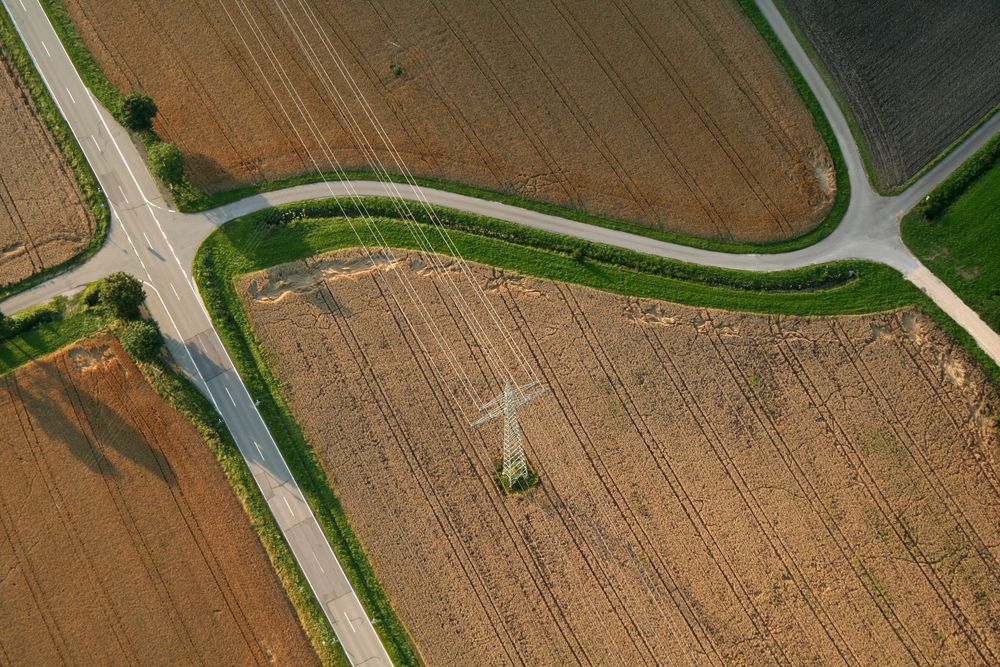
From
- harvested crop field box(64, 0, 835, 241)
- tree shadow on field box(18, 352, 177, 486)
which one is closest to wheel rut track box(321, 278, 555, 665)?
harvested crop field box(64, 0, 835, 241)

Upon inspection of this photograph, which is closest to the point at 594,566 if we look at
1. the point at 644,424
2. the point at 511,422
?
the point at 644,424

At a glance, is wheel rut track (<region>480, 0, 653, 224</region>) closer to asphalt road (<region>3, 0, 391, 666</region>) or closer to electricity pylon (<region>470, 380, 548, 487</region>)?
electricity pylon (<region>470, 380, 548, 487</region>)

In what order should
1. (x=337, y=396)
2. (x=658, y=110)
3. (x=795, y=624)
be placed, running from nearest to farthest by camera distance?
(x=795, y=624)
(x=337, y=396)
(x=658, y=110)

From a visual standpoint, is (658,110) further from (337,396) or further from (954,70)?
(337,396)

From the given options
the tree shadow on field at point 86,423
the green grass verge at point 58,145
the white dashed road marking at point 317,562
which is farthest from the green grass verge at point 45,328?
the white dashed road marking at point 317,562

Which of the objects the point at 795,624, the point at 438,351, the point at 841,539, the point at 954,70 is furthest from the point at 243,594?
the point at 954,70
